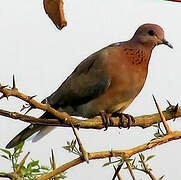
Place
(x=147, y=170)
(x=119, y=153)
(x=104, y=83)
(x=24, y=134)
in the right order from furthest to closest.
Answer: (x=104, y=83) < (x=24, y=134) < (x=147, y=170) < (x=119, y=153)

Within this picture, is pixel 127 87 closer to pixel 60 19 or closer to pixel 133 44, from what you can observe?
pixel 133 44

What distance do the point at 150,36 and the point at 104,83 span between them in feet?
2.00

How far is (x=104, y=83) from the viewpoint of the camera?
331cm

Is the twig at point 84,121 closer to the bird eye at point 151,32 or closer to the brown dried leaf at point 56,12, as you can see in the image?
the brown dried leaf at point 56,12

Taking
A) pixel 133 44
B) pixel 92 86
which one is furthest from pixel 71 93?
pixel 133 44

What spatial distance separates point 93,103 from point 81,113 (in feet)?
0.38

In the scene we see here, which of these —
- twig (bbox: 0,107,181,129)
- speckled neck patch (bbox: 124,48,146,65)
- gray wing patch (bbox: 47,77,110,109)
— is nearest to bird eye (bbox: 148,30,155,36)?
speckled neck patch (bbox: 124,48,146,65)

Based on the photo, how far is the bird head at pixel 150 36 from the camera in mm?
3551

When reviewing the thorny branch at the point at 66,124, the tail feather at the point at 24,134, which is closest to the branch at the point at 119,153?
the thorny branch at the point at 66,124

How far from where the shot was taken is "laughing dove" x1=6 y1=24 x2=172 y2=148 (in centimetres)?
328

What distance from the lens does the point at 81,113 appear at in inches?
129

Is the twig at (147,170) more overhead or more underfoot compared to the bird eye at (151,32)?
more underfoot

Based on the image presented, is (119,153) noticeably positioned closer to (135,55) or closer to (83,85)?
(83,85)

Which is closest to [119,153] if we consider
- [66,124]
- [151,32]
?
[66,124]
